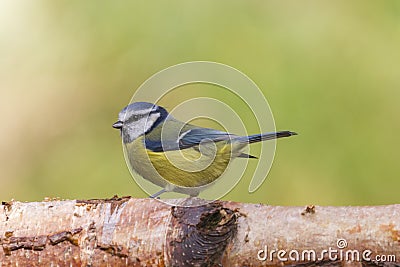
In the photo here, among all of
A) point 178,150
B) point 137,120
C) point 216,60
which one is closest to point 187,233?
point 178,150

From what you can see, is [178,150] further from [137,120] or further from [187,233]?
[187,233]

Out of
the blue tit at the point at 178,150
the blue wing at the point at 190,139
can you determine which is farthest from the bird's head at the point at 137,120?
the blue wing at the point at 190,139

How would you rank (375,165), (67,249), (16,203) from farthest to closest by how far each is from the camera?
(375,165), (16,203), (67,249)

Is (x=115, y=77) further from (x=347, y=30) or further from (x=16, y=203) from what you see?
(x=16, y=203)

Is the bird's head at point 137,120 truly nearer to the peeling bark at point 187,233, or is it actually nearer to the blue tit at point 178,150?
the blue tit at point 178,150

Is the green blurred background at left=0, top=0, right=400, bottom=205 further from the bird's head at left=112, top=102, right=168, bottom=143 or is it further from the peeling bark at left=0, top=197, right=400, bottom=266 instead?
the peeling bark at left=0, top=197, right=400, bottom=266

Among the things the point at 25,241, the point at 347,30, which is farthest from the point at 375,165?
the point at 25,241
